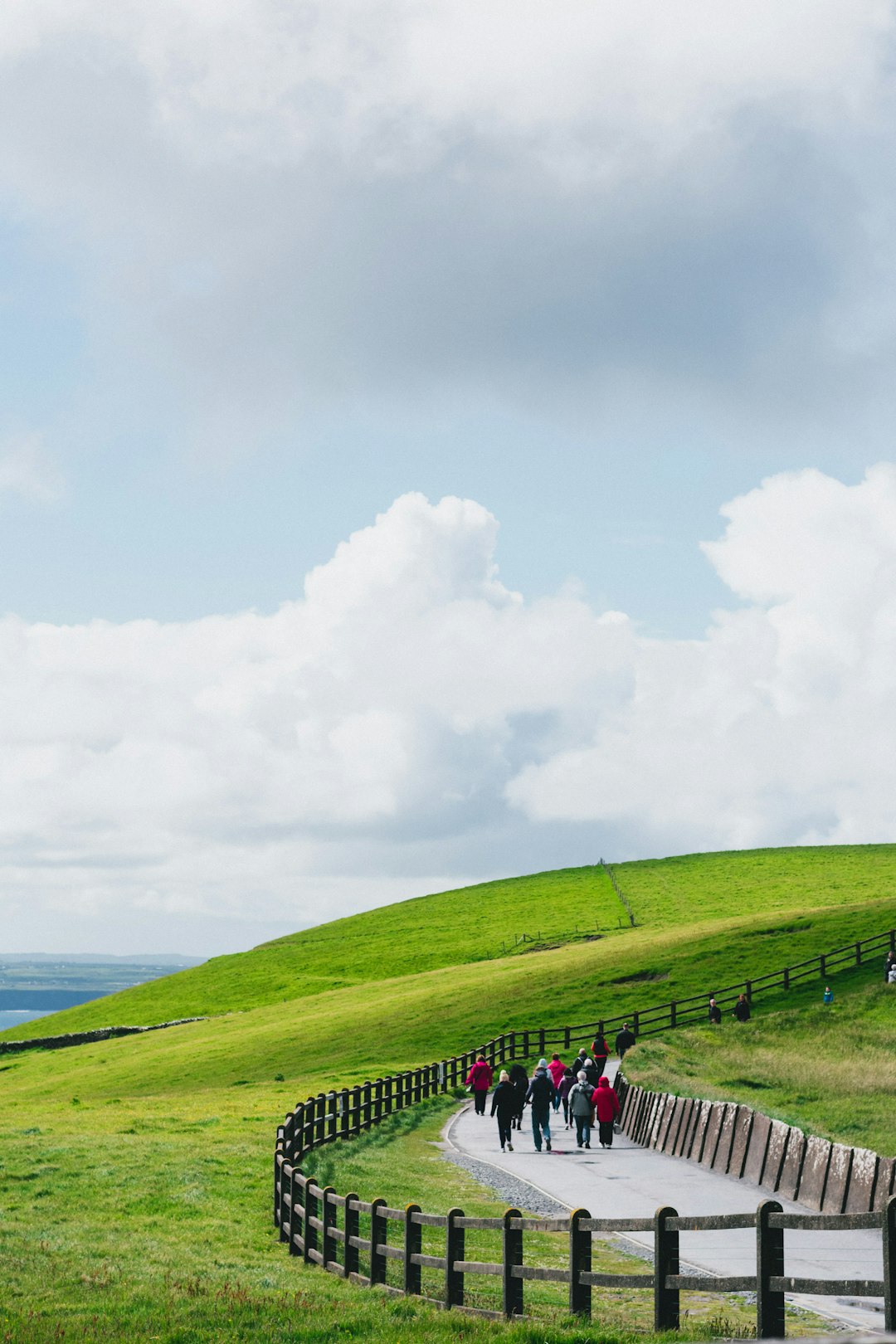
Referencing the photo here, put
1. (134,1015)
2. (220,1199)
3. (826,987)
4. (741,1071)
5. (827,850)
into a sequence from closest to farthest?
(220,1199)
(741,1071)
(826,987)
(134,1015)
(827,850)

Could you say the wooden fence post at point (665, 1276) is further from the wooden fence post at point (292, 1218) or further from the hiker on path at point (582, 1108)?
the hiker on path at point (582, 1108)

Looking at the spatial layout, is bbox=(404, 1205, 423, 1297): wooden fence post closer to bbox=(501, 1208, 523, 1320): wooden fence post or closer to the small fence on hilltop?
the small fence on hilltop

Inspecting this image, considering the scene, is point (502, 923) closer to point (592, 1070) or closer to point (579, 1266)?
point (592, 1070)

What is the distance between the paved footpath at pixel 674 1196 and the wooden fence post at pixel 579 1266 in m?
3.05

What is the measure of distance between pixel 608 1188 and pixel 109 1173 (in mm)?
9299

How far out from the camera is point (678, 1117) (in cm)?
2895

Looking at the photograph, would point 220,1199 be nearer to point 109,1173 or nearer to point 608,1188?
point 109,1173

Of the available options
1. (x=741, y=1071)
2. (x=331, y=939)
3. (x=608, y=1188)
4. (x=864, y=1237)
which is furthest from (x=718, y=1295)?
(x=331, y=939)

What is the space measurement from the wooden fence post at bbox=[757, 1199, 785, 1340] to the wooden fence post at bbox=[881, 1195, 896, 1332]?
82cm

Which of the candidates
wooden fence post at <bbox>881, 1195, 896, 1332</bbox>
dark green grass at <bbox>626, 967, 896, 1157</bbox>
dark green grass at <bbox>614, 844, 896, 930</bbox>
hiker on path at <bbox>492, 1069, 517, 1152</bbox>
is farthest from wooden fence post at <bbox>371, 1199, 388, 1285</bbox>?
dark green grass at <bbox>614, 844, 896, 930</bbox>

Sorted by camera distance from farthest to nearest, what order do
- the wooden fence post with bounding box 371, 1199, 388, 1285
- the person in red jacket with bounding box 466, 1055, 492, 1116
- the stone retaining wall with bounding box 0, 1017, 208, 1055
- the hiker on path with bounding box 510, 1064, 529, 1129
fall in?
the stone retaining wall with bounding box 0, 1017, 208, 1055, the person in red jacket with bounding box 466, 1055, 492, 1116, the hiker on path with bounding box 510, 1064, 529, 1129, the wooden fence post with bounding box 371, 1199, 388, 1285

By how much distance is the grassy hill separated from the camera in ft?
284

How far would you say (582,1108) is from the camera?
3073cm

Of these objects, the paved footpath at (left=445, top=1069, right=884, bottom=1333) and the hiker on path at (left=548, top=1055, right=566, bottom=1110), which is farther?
the hiker on path at (left=548, top=1055, right=566, bottom=1110)
